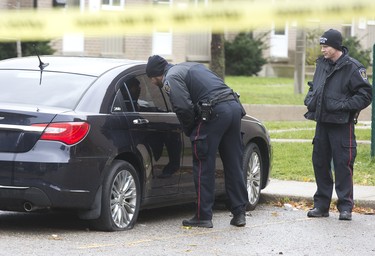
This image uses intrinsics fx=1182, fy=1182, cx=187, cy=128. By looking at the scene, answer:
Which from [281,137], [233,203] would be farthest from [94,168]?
[281,137]

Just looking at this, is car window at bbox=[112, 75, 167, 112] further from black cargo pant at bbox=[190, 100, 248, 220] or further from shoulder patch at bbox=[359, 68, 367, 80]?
shoulder patch at bbox=[359, 68, 367, 80]

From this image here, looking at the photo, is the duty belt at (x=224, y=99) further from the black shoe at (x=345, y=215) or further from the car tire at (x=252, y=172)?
the black shoe at (x=345, y=215)

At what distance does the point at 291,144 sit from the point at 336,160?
19.2 ft

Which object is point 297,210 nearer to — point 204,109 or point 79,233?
point 204,109

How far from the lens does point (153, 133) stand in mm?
10344

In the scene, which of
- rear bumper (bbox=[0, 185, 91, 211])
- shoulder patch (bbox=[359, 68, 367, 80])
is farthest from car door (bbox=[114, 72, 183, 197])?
shoulder patch (bbox=[359, 68, 367, 80])

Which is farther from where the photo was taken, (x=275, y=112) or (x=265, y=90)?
(x=265, y=90)

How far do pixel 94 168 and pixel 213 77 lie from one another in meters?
1.45

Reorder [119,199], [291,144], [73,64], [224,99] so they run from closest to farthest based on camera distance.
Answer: [119,199] → [224,99] → [73,64] → [291,144]

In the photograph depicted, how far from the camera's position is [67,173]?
9352 mm

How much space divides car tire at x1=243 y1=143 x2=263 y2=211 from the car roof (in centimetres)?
167

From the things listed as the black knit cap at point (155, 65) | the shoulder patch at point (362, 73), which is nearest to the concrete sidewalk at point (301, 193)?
the shoulder patch at point (362, 73)

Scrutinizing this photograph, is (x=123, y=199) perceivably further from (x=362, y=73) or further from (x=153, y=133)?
(x=362, y=73)

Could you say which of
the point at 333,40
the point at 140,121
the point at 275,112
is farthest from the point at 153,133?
the point at 275,112
